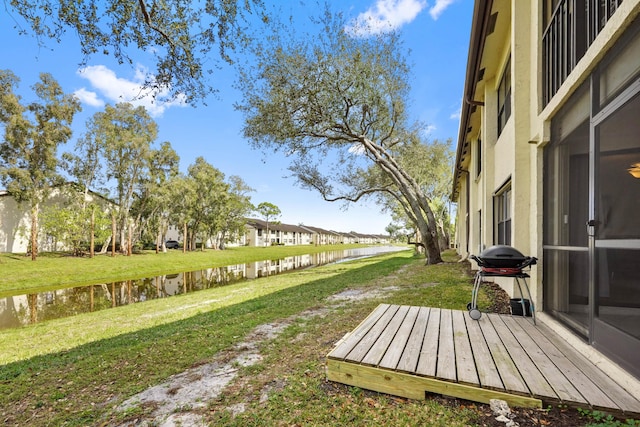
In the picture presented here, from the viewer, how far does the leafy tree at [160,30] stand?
171 inches

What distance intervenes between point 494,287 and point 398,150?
34.1 feet

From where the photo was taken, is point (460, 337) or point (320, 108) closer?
point (460, 337)

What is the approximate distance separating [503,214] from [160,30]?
748 cm

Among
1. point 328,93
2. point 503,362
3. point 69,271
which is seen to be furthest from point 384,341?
point 69,271

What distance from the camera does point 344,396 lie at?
8.14ft

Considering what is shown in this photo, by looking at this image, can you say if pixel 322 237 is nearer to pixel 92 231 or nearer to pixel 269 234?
pixel 269 234

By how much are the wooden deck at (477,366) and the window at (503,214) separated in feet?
10.5

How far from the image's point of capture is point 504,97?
249 inches

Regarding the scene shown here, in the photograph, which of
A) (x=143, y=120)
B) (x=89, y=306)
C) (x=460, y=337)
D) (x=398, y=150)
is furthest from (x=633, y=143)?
(x=143, y=120)

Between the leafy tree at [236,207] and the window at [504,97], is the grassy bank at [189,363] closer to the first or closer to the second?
the window at [504,97]

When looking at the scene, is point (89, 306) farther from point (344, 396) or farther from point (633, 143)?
point (633, 143)

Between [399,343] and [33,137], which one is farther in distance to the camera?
[33,137]

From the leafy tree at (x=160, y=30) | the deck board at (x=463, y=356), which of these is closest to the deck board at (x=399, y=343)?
the deck board at (x=463, y=356)

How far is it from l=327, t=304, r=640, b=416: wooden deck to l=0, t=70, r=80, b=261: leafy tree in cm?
2328
